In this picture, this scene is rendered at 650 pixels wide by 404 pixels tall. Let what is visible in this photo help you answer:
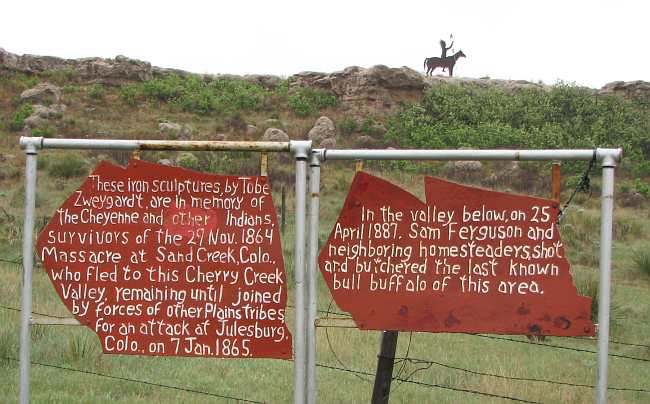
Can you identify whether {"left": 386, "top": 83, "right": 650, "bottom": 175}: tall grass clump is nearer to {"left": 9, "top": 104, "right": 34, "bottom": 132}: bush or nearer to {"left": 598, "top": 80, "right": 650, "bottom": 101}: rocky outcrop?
{"left": 598, "top": 80, "right": 650, "bottom": 101}: rocky outcrop

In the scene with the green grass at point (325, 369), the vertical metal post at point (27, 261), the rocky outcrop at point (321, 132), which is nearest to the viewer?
the vertical metal post at point (27, 261)

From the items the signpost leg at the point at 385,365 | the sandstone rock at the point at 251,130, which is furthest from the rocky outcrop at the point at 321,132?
the signpost leg at the point at 385,365

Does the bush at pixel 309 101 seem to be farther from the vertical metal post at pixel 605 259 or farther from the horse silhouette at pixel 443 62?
the vertical metal post at pixel 605 259

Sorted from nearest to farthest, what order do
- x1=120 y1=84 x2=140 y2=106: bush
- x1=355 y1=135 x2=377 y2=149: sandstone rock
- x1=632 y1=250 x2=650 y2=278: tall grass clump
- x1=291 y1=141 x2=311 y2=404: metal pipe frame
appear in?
x1=291 y1=141 x2=311 y2=404: metal pipe frame < x1=632 y1=250 x2=650 y2=278: tall grass clump < x1=355 y1=135 x2=377 y2=149: sandstone rock < x1=120 y1=84 x2=140 y2=106: bush


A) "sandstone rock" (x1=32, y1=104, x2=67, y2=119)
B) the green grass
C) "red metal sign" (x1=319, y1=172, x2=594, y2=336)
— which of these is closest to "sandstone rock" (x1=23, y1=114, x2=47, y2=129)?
"sandstone rock" (x1=32, y1=104, x2=67, y2=119)

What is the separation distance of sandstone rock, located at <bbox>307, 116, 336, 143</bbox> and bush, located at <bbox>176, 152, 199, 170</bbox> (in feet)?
14.6

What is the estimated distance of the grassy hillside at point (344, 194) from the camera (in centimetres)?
584

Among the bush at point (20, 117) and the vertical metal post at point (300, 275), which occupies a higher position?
the bush at point (20, 117)

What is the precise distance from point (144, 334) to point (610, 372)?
178 inches

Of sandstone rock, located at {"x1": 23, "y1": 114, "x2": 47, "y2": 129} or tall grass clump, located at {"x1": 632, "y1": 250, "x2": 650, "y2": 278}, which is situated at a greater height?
sandstone rock, located at {"x1": 23, "y1": 114, "x2": 47, "y2": 129}

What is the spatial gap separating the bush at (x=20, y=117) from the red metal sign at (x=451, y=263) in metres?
22.0

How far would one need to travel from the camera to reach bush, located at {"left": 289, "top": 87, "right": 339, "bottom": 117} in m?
26.9

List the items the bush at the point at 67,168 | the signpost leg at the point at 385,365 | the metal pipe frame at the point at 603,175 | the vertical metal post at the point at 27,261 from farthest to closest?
the bush at the point at 67,168 < the signpost leg at the point at 385,365 < the vertical metal post at the point at 27,261 < the metal pipe frame at the point at 603,175

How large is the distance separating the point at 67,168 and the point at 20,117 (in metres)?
6.79
